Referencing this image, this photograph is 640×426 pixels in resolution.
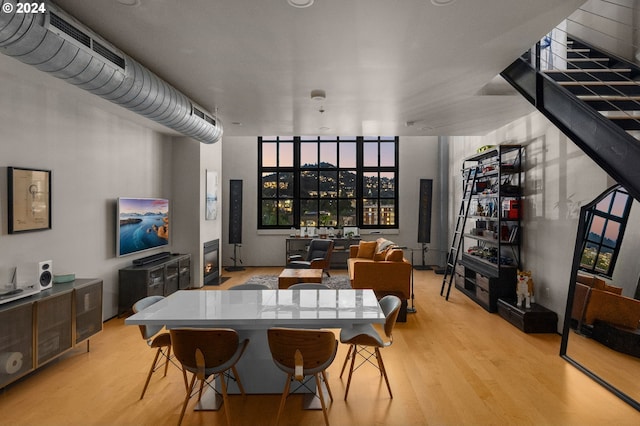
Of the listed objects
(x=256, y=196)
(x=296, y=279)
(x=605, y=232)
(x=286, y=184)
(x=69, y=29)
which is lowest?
(x=296, y=279)

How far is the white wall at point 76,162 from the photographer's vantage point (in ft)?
12.1

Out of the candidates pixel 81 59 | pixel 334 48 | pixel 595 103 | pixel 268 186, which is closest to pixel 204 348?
pixel 81 59

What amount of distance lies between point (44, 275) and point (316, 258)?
5.38 m

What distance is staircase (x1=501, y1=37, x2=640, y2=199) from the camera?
2.56m

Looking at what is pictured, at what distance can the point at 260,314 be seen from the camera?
2.82m

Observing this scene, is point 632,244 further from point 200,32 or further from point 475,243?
point 475,243

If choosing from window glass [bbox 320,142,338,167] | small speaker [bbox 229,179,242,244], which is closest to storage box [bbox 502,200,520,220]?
window glass [bbox 320,142,338,167]

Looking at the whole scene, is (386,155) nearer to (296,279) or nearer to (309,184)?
(309,184)

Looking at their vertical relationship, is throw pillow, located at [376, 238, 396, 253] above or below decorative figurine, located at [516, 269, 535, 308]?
above

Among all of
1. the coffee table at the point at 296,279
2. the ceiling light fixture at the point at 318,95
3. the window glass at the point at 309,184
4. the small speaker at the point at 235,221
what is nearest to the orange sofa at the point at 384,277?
the coffee table at the point at 296,279

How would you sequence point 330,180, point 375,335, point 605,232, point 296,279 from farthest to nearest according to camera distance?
point 330,180, point 296,279, point 605,232, point 375,335

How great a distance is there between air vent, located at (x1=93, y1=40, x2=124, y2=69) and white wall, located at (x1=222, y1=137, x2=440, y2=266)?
692 centimetres

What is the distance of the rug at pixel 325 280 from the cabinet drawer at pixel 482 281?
247 cm

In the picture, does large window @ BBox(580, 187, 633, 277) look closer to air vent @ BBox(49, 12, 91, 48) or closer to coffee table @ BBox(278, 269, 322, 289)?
coffee table @ BBox(278, 269, 322, 289)
